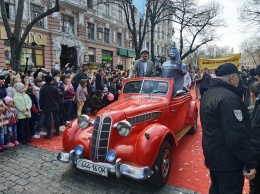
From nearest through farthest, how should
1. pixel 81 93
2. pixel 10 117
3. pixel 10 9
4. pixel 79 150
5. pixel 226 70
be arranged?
pixel 226 70 → pixel 79 150 → pixel 10 117 → pixel 81 93 → pixel 10 9

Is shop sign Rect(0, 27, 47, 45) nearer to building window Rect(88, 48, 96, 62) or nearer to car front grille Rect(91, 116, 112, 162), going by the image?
building window Rect(88, 48, 96, 62)

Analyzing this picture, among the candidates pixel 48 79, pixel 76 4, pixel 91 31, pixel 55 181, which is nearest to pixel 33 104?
pixel 48 79

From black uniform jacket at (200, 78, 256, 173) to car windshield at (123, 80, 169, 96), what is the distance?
2.57 meters

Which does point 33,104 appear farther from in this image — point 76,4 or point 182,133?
point 76,4

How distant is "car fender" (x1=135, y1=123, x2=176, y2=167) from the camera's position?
3.35m

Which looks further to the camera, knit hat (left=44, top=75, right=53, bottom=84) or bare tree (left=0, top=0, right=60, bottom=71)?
bare tree (left=0, top=0, right=60, bottom=71)

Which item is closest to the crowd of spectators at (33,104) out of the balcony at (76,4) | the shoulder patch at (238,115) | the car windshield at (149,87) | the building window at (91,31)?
the car windshield at (149,87)

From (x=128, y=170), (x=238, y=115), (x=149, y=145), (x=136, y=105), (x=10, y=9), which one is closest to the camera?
(x=238, y=115)

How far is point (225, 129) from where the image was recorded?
2.22 m

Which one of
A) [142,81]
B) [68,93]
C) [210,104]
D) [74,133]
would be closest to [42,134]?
[68,93]

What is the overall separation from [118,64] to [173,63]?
23.1 m

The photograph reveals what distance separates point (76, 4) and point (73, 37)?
3.08m

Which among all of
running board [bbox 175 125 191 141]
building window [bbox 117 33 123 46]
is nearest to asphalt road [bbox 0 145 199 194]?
running board [bbox 175 125 191 141]

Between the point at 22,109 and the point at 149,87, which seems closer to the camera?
the point at 149,87
